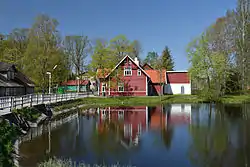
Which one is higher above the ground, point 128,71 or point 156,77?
point 128,71

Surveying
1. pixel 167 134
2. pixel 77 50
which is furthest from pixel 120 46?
pixel 167 134

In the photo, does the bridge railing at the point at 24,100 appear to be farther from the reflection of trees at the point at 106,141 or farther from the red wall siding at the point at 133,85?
the red wall siding at the point at 133,85

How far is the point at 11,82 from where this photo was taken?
3075 cm

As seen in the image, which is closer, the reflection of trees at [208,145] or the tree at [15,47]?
the reflection of trees at [208,145]

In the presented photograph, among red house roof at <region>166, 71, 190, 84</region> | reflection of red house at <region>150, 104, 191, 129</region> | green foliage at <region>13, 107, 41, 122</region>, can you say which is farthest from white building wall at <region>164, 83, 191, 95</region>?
green foliage at <region>13, 107, 41, 122</region>

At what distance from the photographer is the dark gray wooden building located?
1121 inches

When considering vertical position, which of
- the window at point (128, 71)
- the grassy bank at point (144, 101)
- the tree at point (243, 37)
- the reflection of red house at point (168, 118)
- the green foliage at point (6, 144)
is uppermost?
the tree at point (243, 37)

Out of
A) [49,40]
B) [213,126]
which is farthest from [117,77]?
[213,126]

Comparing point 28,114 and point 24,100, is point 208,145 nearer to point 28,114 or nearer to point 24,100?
point 28,114

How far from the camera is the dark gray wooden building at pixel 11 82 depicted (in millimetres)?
28484

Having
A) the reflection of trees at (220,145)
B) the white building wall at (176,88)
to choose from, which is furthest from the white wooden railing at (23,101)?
the white building wall at (176,88)

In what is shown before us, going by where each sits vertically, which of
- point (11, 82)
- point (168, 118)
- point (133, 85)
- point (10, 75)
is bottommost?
point (168, 118)

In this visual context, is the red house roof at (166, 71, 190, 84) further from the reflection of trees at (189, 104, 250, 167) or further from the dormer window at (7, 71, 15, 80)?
the reflection of trees at (189, 104, 250, 167)

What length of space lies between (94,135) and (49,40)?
1047 inches
